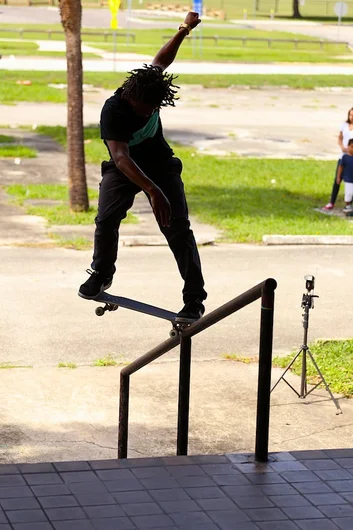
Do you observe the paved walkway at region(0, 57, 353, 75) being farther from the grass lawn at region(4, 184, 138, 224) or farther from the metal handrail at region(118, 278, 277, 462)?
the metal handrail at region(118, 278, 277, 462)

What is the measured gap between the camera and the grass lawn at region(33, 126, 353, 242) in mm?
17844

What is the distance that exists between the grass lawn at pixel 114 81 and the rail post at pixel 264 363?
93.2 feet

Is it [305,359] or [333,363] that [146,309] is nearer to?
[305,359]

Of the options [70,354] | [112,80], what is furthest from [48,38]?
[70,354]

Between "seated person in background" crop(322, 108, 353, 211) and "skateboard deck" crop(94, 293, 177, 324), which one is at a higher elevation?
"skateboard deck" crop(94, 293, 177, 324)

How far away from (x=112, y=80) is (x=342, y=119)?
995cm

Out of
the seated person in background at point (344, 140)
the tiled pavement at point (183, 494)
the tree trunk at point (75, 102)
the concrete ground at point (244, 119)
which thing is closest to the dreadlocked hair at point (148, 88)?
the tiled pavement at point (183, 494)

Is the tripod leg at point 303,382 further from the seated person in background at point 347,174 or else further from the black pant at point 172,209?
the seated person in background at point 347,174

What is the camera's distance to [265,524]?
5723 millimetres

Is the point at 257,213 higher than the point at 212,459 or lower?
lower

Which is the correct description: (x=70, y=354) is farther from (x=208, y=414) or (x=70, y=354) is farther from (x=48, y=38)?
(x=48, y=38)

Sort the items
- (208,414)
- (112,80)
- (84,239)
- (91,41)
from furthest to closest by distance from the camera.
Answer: (91,41)
(112,80)
(84,239)
(208,414)

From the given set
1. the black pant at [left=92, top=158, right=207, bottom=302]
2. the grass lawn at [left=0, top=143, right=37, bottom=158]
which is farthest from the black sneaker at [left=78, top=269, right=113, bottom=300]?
the grass lawn at [left=0, top=143, right=37, bottom=158]

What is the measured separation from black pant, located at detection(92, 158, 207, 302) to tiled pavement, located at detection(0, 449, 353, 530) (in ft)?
4.45
